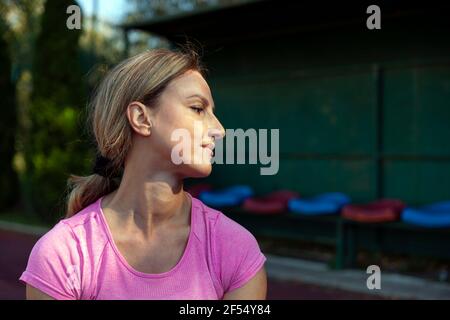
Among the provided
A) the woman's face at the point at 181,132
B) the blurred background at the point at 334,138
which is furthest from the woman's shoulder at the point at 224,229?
the blurred background at the point at 334,138

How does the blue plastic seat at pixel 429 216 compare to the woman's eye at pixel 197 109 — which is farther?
the blue plastic seat at pixel 429 216

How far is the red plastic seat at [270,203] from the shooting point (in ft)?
26.1

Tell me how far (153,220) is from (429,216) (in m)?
5.66

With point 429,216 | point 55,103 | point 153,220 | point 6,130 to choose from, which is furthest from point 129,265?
point 6,130

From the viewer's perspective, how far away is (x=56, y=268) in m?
1.26

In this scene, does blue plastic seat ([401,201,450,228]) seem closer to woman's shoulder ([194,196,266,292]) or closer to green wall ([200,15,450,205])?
green wall ([200,15,450,205])

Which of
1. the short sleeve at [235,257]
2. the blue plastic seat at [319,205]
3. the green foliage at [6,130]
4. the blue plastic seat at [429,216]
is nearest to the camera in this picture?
the short sleeve at [235,257]

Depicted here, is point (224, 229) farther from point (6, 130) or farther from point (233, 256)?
point (6, 130)

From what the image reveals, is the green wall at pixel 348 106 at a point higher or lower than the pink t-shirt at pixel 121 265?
higher

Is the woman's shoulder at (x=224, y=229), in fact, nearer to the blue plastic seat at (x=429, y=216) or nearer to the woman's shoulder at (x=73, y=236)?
the woman's shoulder at (x=73, y=236)

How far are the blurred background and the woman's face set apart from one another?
4.84 meters

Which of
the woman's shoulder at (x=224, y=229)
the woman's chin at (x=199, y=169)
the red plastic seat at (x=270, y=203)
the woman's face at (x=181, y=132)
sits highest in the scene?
the woman's face at (x=181, y=132)

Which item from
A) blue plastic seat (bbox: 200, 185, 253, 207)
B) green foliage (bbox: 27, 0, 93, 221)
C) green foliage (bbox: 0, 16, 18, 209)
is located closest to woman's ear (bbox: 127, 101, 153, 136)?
blue plastic seat (bbox: 200, 185, 253, 207)

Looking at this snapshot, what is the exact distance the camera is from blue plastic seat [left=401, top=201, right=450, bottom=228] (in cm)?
639
